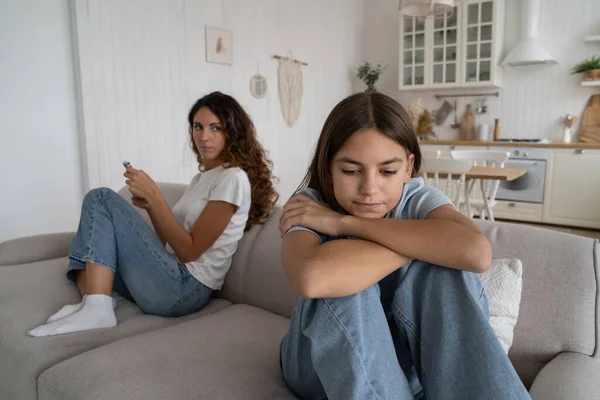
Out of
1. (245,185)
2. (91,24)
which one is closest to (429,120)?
(91,24)

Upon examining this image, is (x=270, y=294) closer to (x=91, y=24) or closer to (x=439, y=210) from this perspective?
(x=439, y=210)

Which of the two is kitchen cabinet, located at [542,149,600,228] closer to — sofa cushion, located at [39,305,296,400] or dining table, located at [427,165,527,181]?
dining table, located at [427,165,527,181]

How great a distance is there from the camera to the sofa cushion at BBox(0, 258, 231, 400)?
1.34 metres

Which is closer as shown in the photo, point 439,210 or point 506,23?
point 439,210

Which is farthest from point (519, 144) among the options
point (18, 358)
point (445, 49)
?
point (18, 358)

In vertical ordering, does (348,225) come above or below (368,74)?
below

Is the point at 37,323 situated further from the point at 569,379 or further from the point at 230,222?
the point at 569,379

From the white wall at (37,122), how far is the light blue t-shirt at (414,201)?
2.65 m

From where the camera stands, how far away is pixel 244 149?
187cm

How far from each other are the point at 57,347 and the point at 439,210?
114 cm

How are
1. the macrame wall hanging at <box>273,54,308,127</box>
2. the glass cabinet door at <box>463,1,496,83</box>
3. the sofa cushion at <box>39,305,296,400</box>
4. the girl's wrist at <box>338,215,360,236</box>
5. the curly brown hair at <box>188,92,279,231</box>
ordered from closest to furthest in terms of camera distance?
the girl's wrist at <box>338,215,360,236</box> < the sofa cushion at <box>39,305,296,400</box> < the curly brown hair at <box>188,92,279,231</box> < the macrame wall hanging at <box>273,54,308,127</box> < the glass cabinet door at <box>463,1,496,83</box>

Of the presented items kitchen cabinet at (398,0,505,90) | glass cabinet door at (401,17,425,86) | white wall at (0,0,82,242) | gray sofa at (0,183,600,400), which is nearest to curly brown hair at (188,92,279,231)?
gray sofa at (0,183,600,400)

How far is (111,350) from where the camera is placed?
1.31 meters

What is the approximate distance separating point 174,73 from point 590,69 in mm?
4211
